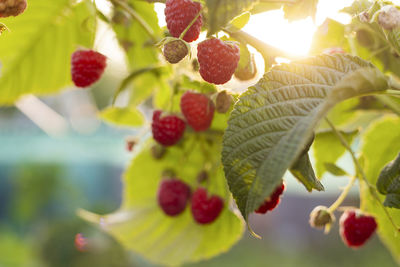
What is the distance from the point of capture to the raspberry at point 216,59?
10.9 inches

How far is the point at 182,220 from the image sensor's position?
628mm

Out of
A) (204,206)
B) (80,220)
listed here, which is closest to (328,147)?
(204,206)

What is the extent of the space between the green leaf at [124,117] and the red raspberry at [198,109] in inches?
11.1

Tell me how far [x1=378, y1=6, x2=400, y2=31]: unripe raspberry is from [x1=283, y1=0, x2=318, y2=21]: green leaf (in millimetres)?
55

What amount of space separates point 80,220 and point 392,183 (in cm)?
389

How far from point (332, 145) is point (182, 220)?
0.23 meters

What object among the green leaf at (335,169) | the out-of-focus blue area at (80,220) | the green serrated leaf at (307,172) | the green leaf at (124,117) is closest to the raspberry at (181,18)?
the green serrated leaf at (307,172)

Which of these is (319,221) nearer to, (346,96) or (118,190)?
(346,96)

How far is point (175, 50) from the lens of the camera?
10.9 inches

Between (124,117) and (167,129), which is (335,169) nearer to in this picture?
(167,129)

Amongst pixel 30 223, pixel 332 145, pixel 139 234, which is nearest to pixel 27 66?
pixel 139 234

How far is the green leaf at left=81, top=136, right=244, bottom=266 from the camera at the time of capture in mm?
584

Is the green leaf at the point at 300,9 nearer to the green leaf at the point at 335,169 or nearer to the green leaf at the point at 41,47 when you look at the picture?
the green leaf at the point at 335,169

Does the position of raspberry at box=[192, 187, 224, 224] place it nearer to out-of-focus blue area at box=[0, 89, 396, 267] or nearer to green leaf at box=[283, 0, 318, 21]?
green leaf at box=[283, 0, 318, 21]
